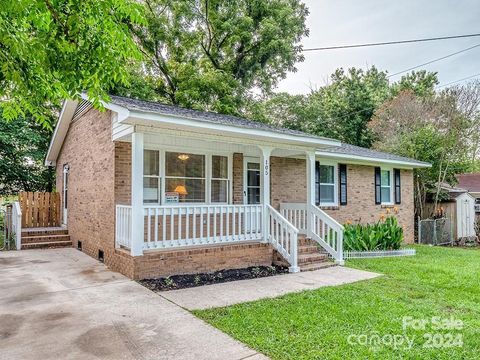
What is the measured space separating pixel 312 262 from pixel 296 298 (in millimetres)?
3163

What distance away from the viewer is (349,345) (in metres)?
3.84

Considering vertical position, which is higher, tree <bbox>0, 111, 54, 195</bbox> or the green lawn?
tree <bbox>0, 111, 54, 195</bbox>

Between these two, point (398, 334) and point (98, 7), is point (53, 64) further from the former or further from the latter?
point (398, 334)

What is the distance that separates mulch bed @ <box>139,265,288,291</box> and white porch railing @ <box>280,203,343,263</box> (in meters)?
1.79

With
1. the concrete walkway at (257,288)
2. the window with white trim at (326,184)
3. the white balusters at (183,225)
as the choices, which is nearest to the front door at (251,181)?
the white balusters at (183,225)

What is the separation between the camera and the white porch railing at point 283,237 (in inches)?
314

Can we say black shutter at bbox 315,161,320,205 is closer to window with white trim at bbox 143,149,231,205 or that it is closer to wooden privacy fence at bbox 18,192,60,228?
window with white trim at bbox 143,149,231,205

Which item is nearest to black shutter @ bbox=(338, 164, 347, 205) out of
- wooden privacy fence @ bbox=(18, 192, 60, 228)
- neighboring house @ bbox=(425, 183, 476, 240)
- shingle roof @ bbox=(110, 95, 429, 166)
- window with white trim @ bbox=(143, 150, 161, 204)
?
shingle roof @ bbox=(110, 95, 429, 166)

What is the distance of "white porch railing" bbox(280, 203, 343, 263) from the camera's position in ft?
29.6

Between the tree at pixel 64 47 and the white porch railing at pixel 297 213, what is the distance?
7.35 m

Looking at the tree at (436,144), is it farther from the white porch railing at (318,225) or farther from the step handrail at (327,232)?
the step handrail at (327,232)

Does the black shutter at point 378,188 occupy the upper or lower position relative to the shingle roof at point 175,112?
lower

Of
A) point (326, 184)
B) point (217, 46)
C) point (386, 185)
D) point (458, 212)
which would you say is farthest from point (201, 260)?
point (217, 46)

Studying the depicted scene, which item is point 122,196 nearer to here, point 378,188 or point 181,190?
point 181,190
